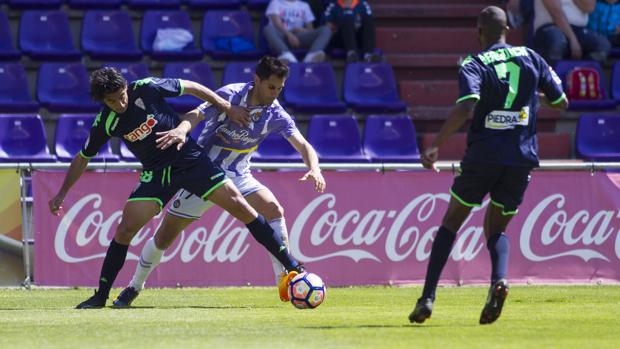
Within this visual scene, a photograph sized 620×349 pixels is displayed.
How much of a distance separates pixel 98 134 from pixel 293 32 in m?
7.52

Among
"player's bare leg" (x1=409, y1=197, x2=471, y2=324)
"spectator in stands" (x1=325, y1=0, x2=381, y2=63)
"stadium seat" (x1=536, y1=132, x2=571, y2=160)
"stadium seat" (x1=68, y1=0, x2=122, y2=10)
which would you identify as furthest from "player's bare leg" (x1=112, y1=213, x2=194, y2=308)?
"stadium seat" (x1=536, y1=132, x2=571, y2=160)

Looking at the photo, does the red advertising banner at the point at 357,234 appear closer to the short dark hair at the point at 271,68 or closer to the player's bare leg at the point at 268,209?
the player's bare leg at the point at 268,209

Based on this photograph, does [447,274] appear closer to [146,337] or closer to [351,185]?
[351,185]

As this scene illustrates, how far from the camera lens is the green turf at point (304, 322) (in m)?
7.25

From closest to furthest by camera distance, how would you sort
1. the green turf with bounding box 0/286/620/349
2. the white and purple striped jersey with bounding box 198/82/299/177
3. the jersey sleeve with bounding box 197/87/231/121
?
the green turf with bounding box 0/286/620/349
the jersey sleeve with bounding box 197/87/231/121
the white and purple striped jersey with bounding box 198/82/299/177

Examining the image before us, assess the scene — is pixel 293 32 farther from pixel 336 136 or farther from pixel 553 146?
pixel 553 146

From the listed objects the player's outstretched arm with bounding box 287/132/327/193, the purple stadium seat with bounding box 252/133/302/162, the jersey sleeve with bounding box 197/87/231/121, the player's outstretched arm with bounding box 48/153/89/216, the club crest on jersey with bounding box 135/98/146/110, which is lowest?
the purple stadium seat with bounding box 252/133/302/162

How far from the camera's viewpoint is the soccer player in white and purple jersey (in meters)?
10.2

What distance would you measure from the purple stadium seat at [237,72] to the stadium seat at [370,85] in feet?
4.49

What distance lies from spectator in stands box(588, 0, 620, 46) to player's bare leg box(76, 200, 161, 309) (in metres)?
9.92

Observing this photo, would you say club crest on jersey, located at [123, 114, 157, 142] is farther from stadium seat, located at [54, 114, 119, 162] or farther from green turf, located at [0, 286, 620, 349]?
stadium seat, located at [54, 114, 119, 162]

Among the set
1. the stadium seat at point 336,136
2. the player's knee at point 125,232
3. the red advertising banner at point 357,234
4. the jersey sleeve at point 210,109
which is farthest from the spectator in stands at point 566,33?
the player's knee at point 125,232

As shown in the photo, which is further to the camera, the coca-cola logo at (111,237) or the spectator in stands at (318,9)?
the spectator in stands at (318,9)

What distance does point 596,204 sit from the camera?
13242 millimetres
